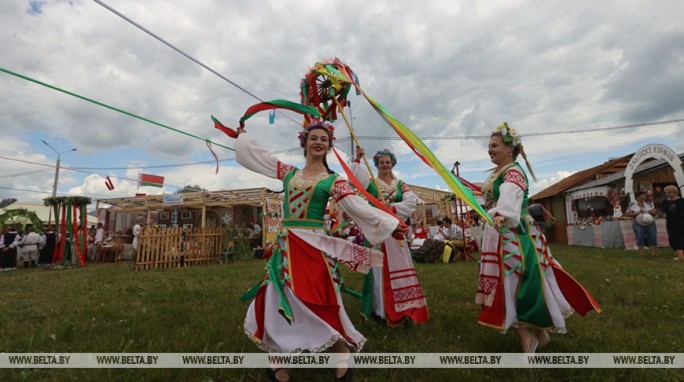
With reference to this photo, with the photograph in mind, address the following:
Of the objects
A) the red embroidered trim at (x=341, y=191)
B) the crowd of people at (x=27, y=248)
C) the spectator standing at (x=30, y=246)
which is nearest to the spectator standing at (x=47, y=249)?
the crowd of people at (x=27, y=248)

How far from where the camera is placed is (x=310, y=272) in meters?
2.60

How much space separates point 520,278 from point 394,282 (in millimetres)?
1373

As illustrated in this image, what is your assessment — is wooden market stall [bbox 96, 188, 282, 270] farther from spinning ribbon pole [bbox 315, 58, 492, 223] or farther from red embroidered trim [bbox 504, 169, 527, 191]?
red embroidered trim [bbox 504, 169, 527, 191]

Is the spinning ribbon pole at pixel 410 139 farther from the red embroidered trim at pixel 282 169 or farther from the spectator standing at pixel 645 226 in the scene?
the spectator standing at pixel 645 226

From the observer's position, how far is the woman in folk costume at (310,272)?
252 cm

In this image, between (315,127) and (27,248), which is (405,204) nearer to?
(315,127)

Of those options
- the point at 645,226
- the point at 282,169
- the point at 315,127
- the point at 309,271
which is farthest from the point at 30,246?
the point at 645,226

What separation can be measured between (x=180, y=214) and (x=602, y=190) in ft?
76.9

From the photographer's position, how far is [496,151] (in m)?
3.24

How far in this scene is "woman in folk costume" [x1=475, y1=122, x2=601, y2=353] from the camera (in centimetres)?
281

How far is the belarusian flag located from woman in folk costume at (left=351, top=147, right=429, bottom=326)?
18.6 meters

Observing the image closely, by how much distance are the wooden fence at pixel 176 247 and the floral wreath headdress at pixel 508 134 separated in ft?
34.8

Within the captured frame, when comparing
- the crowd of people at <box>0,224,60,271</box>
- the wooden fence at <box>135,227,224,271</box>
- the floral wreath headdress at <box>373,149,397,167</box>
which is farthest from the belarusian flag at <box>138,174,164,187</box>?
the floral wreath headdress at <box>373,149,397,167</box>

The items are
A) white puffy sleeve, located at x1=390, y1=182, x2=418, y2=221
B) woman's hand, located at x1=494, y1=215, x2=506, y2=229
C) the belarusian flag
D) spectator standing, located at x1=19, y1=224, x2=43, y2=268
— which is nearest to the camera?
woman's hand, located at x1=494, y1=215, x2=506, y2=229
